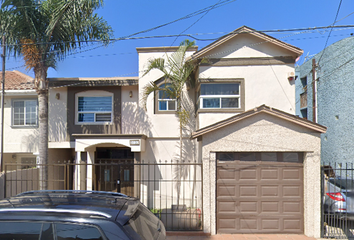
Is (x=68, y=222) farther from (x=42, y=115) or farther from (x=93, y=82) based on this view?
(x=93, y=82)

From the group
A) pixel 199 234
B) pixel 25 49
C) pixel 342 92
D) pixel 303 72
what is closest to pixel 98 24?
pixel 25 49

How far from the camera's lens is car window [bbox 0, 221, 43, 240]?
9.80 feet

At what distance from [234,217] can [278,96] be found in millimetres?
4478

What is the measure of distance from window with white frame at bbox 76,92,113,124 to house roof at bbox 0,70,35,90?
7.70 feet

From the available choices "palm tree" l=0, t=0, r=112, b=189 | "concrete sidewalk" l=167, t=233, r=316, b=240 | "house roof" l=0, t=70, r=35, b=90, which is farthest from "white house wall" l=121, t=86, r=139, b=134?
"concrete sidewalk" l=167, t=233, r=316, b=240

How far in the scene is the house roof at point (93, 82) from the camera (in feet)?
38.0

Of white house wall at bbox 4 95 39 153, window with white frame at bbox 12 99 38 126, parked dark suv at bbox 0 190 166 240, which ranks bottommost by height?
parked dark suv at bbox 0 190 166 240

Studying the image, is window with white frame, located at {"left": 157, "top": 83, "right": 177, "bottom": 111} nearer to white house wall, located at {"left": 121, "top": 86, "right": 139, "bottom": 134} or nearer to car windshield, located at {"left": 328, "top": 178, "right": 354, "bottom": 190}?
white house wall, located at {"left": 121, "top": 86, "right": 139, "bottom": 134}

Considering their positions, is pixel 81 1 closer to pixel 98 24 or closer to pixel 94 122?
pixel 98 24

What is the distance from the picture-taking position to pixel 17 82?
13.0 meters

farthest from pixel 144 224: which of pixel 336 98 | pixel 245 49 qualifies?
pixel 336 98

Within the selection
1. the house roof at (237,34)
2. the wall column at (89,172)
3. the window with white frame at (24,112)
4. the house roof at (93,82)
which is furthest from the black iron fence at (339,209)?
the window with white frame at (24,112)

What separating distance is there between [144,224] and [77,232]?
0.86m

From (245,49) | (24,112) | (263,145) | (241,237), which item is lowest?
(241,237)
